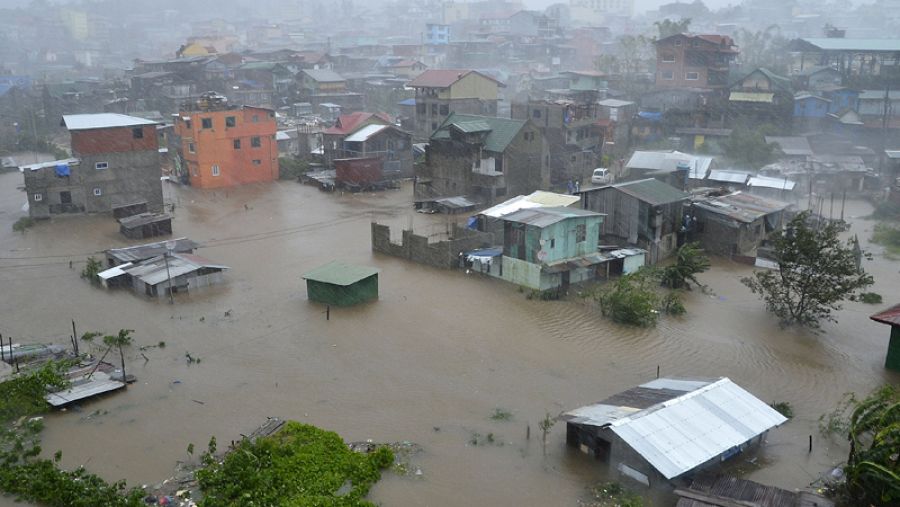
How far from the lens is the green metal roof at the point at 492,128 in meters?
30.3

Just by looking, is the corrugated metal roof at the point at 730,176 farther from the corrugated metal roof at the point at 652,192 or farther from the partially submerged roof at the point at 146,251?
the partially submerged roof at the point at 146,251

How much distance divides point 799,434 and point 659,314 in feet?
19.9

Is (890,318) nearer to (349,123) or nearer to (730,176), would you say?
(730,176)

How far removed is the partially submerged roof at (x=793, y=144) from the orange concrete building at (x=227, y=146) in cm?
2443

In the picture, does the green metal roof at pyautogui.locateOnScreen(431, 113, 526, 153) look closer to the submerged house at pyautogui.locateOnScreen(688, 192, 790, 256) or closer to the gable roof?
the submerged house at pyautogui.locateOnScreen(688, 192, 790, 256)

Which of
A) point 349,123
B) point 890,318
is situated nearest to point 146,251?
point 349,123

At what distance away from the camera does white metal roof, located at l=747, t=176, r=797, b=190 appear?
2962 cm

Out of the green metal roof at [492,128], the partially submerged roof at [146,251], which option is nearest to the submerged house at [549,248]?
the green metal roof at [492,128]

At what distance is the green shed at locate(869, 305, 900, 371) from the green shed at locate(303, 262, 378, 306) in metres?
11.6

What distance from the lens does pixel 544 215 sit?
2078 centimetres

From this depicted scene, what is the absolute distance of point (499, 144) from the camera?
30281mm

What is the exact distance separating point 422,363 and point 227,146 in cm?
2251

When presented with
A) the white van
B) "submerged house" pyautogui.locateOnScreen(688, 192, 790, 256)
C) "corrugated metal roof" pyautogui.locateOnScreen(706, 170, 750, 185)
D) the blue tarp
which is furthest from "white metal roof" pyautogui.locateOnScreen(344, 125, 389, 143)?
"submerged house" pyautogui.locateOnScreen(688, 192, 790, 256)

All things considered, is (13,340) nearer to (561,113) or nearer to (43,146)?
(561,113)
